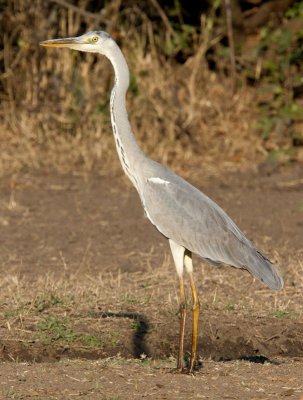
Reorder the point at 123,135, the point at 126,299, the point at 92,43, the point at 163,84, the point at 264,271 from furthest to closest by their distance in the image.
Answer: the point at 163,84, the point at 126,299, the point at 92,43, the point at 123,135, the point at 264,271

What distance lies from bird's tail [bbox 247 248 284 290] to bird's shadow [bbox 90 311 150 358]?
102cm

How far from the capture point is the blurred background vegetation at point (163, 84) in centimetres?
1073

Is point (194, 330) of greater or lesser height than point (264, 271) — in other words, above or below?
below

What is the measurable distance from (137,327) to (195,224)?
0.96 metres

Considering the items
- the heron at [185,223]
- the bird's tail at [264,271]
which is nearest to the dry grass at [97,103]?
the heron at [185,223]

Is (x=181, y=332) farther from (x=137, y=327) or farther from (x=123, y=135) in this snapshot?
(x=123, y=135)

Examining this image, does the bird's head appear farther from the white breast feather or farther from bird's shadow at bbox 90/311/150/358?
bird's shadow at bbox 90/311/150/358

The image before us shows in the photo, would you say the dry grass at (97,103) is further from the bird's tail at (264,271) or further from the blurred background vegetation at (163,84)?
the bird's tail at (264,271)

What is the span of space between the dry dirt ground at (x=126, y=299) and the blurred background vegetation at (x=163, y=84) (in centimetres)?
53

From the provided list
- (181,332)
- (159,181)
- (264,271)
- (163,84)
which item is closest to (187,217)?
(159,181)

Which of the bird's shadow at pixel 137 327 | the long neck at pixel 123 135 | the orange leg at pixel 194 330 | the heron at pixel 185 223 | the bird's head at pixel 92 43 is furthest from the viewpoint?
the bird's shadow at pixel 137 327

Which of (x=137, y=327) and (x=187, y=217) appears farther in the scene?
(x=137, y=327)

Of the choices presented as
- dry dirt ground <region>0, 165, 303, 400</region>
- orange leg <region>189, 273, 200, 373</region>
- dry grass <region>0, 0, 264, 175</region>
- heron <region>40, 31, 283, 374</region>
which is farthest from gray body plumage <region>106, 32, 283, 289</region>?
dry grass <region>0, 0, 264, 175</region>

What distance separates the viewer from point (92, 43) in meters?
5.80
